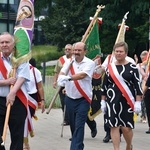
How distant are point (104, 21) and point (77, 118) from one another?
91.0 ft

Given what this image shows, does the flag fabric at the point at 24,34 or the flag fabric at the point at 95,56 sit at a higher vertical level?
the flag fabric at the point at 24,34

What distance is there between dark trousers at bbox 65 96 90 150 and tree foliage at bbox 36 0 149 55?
2512cm

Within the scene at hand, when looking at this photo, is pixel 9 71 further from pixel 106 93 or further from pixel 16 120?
pixel 106 93

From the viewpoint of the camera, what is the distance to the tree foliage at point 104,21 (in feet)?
119

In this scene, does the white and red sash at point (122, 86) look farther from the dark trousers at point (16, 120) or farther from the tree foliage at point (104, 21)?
the tree foliage at point (104, 21)

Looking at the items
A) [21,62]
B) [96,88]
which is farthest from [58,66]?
[21,62]

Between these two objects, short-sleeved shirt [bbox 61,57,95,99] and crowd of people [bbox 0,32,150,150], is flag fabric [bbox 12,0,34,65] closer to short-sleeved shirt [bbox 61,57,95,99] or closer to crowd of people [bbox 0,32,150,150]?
crowd of people [bbox 0,32,150,150]

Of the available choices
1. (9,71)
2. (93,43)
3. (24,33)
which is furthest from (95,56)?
(9,71)

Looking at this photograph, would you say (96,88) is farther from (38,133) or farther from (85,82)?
(85,82)

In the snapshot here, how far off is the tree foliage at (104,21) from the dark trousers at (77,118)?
25119 millimetres

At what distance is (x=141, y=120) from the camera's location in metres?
15.2

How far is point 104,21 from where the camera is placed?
3662 centimetres

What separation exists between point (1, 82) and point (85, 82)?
2.46 m

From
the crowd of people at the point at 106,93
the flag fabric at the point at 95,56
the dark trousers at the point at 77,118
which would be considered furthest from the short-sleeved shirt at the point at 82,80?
the flag fabric at the point at 95,56
